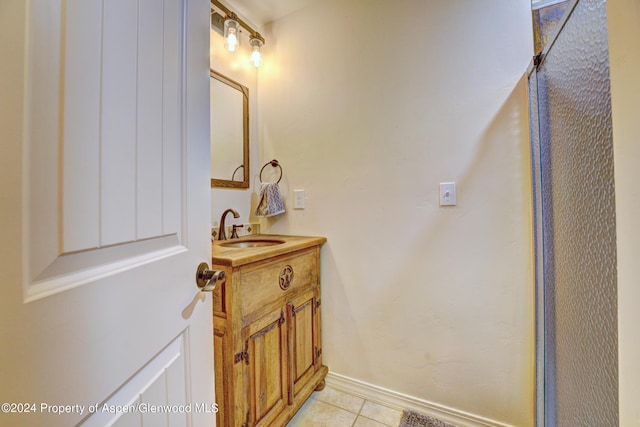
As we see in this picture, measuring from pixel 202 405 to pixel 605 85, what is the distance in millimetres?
1209

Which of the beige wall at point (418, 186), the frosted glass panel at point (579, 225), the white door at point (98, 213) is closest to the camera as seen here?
the white door at point (98, 213)

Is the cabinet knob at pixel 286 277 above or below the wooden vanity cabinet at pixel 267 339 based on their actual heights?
above

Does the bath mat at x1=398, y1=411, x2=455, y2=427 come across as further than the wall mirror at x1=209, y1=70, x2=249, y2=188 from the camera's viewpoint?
No

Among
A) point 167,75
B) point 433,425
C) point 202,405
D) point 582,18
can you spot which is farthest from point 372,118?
point 433,425

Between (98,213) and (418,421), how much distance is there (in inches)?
61.3

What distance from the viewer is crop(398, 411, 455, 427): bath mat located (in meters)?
1.23

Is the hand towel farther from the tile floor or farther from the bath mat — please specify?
the bath mat

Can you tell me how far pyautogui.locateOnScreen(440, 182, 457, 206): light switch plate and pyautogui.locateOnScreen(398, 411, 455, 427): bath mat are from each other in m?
1.06

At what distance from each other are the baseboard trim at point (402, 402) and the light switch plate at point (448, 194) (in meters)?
1.00

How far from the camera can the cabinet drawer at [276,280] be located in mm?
1003

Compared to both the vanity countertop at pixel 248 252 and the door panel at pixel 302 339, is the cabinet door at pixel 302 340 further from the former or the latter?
the vanity countertop at pixel 248 252

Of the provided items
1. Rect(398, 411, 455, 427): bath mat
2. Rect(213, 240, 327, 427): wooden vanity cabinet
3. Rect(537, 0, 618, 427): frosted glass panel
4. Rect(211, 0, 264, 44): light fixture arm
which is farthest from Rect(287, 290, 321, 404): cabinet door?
Rect(211, 0, 264, 44): light fixture arm

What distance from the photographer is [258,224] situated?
1.71 meters

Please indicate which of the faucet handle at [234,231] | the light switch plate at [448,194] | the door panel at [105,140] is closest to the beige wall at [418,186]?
the light switch plate at [448,194]
